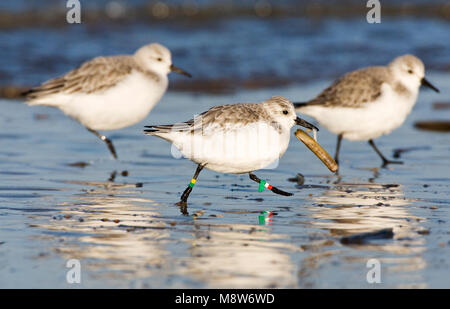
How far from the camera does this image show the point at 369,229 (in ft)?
21.1

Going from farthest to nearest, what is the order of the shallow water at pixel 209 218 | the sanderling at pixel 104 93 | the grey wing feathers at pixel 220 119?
the sanderling at pixel 104 93
the grey wing feathers at pixel 220 119
the shallow water at pixel 209 218

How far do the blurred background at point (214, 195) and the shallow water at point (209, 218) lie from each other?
0.06ft

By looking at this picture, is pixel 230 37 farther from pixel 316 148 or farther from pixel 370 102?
pixel 316 148

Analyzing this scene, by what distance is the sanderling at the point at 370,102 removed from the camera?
9.55 metres

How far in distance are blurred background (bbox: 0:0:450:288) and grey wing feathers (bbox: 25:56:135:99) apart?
74 cm

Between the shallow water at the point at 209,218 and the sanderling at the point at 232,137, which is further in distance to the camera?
the sanderling at the point at 232,137

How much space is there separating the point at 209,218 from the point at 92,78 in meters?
3.43

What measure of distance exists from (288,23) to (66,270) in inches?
619

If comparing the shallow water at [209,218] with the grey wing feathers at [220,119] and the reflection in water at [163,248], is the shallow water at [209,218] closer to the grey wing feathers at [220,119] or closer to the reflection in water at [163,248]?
the reflection in water at [163,248]

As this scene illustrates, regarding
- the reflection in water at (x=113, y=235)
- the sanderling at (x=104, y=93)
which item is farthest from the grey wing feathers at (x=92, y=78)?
the reflection in water at (x=113, y=235)

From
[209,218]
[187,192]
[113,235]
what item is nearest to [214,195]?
[187,192]

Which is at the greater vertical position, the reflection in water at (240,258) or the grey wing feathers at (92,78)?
the grey wing feathers at (92,78)
